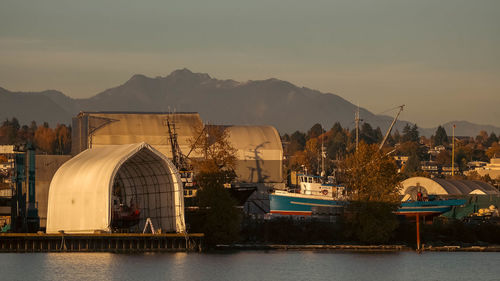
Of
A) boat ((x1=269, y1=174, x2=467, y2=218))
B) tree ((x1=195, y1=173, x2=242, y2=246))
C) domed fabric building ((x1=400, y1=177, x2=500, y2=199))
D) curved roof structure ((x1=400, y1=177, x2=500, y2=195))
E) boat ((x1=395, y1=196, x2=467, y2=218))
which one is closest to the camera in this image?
tree ((x1=195, y1=173, x2=242, y2=246))

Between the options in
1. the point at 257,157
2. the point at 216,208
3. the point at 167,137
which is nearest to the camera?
the point at 216,208

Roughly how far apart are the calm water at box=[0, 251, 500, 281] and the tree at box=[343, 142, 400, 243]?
7328 millimetres

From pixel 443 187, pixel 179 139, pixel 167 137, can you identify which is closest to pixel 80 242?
pixel 167 137

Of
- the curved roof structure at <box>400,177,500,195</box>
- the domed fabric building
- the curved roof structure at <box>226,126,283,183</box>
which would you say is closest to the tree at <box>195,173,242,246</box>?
the curved roof structure at <box>226,126,283,183</box>

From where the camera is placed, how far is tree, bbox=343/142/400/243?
96.4 meters

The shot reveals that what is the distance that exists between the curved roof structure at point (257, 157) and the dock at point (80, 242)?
38.4m

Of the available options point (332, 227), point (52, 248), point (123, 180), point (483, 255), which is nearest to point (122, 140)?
point (123, 180)

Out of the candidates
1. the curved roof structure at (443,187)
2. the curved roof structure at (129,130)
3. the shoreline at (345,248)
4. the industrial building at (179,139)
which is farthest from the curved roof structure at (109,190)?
the curved roof structure at (443,187)

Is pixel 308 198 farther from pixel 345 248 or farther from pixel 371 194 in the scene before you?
pixel 345 248

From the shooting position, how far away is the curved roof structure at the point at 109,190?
83.4 metres

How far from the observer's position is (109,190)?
82312mm

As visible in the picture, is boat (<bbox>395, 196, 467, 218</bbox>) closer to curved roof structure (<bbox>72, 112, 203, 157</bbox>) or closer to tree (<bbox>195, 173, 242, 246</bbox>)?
curved roof structure (<bbox>72, 112, 203, 157</bbox>)

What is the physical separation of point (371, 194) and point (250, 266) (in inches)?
1025

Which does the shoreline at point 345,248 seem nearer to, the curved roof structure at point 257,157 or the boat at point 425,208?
the boat at point 425,208
